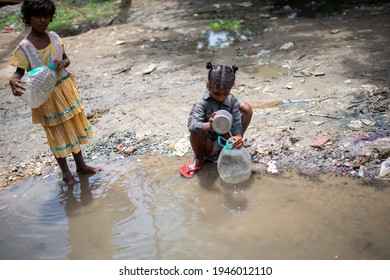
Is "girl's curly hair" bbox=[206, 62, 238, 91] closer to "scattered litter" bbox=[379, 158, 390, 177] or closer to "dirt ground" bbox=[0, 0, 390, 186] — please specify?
"dirt ground" bbox=[0, 0, 390, 186]

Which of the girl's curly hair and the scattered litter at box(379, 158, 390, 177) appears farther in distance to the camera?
the scattered litter at box(379, 158, 390, 177)

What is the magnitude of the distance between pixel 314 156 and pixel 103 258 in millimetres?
1781

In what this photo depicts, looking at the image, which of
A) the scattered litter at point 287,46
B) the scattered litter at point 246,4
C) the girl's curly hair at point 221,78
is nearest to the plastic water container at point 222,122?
the girl's curly hair at point 221,78

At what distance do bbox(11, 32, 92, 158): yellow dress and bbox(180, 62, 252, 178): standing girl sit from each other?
87cm

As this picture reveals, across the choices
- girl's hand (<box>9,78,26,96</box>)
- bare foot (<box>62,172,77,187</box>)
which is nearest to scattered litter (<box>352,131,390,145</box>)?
bare foot (<box>62,172,77,187</box>)

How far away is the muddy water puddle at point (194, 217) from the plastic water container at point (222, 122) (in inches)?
21.3

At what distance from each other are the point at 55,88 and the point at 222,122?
124cm

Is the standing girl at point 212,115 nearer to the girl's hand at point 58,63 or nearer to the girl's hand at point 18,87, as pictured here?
the girl's hand at point 58,63

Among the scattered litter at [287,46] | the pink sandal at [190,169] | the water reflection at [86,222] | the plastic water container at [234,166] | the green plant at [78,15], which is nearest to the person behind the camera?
the water reflection at [86,222]

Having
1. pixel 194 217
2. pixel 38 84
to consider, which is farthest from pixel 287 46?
pixel 38 84

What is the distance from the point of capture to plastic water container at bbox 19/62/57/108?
2.60 metres

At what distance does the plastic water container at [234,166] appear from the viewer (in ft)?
9.76

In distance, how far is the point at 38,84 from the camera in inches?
103
